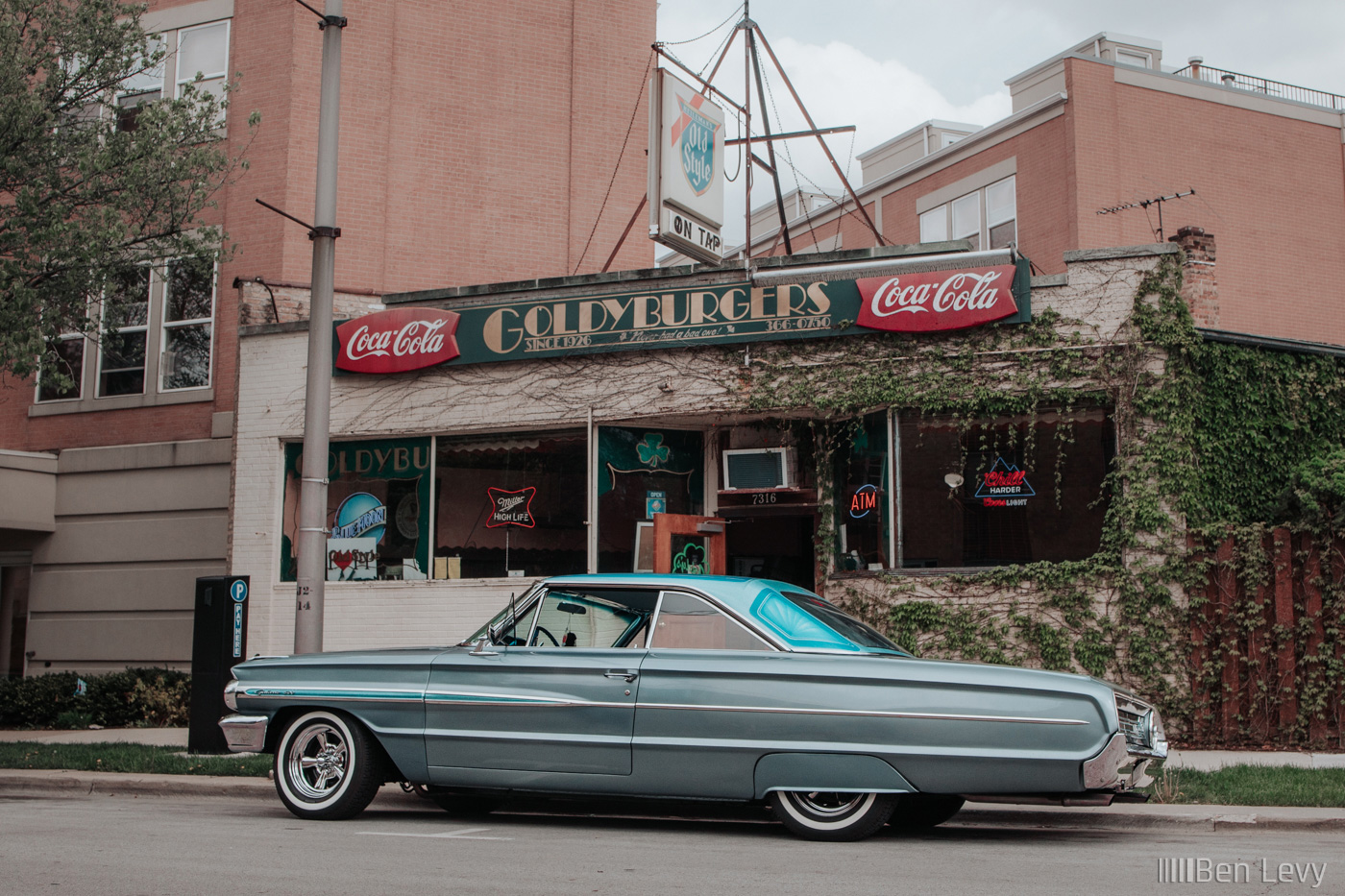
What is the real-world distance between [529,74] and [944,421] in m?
10.0

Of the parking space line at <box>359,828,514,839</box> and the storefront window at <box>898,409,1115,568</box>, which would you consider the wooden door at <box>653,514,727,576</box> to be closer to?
the storefront window at <box>898,409,1115,568</box>

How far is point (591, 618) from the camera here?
7.33m

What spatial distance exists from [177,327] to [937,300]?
37.6ft

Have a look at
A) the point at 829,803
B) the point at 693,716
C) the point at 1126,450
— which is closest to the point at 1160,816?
the point at 829,803

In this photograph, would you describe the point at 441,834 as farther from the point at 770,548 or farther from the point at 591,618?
the point at 770,548

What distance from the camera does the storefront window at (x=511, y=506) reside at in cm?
1369

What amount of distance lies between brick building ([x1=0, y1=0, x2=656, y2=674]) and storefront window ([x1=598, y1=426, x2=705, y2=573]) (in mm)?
Answer: 5434

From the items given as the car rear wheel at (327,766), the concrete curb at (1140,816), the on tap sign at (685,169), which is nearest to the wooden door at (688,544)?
the on tap sign at (685,169)

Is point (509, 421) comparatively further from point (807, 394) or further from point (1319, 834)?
point (1319, 834)

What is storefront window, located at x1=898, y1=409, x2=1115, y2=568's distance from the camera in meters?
11.8

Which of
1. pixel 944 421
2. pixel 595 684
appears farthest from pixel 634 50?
pixel 595 684

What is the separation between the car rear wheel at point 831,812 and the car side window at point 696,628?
2.80 feet

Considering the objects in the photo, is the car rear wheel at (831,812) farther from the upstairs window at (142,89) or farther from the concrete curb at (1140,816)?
the upstairs window at (142,89)

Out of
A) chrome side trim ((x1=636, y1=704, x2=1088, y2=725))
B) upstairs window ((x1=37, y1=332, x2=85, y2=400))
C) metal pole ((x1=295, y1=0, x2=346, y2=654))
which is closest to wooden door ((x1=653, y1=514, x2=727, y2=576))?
metal pole ((x1=295, y1=0, x2=346, y2=654))
